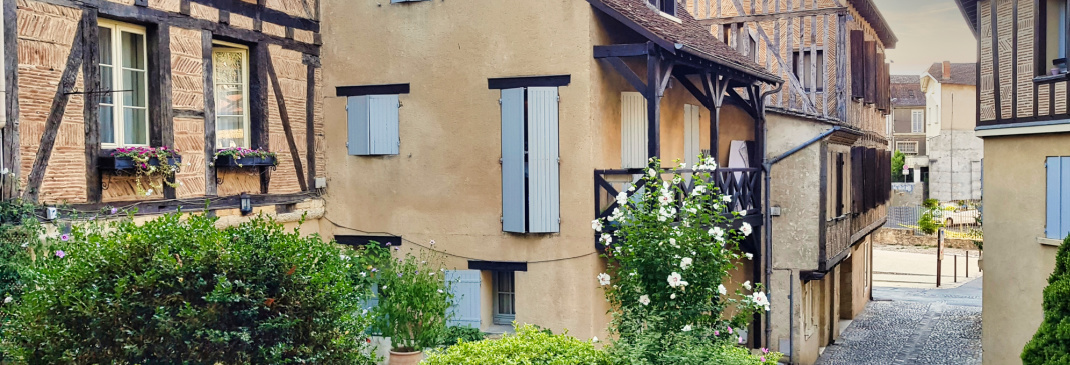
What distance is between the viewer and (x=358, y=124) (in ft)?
39.7

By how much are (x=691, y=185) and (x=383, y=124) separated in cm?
414

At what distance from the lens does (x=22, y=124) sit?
321 inches

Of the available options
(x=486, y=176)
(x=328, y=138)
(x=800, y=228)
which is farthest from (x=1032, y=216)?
(x=328, y=138)

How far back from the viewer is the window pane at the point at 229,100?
1056cm

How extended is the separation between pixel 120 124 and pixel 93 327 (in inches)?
156

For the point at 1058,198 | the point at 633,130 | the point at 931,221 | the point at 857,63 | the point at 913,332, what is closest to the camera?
the point at 1058,198

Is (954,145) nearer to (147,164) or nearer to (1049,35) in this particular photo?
(1049,35)

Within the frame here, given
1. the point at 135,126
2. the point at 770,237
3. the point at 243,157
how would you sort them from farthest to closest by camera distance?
1. the point at 770,237
2. the point at 243,157
3. the point at 135,126

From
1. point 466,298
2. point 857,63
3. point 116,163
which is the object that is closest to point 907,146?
point 857,63

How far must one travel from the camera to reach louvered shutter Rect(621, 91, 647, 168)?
40.7 ft

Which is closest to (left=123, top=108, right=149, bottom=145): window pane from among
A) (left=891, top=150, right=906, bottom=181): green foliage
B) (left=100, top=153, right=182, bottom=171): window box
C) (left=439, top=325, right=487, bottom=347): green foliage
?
(left=100, top=153, right=182, bottom=171): window box

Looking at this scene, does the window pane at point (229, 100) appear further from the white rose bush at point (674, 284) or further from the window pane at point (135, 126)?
the white rose bush at point (674, 284)

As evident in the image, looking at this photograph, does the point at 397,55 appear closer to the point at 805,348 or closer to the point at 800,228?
the point at 800,228

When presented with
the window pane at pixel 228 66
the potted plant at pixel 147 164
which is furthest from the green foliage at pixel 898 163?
the potted plant at pixel 147 164
